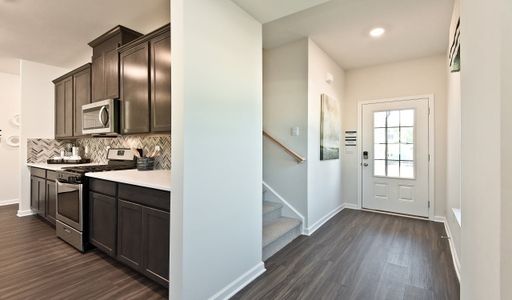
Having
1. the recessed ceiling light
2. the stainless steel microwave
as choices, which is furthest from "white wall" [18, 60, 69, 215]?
the recessed ceiling light

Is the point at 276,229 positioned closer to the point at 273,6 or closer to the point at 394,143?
the point at 273,6

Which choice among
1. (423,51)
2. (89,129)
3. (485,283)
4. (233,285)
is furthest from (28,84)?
(423,51)

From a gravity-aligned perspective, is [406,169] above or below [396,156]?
below

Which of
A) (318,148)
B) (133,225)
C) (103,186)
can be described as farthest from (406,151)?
(103,186)

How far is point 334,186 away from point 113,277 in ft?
10.9

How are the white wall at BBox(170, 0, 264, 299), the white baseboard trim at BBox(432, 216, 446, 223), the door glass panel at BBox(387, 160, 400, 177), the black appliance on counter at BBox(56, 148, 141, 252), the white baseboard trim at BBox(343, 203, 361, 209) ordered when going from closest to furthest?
the white wall at BBox(170, 0, 264, 299) < the black appliance on counter at BBox(56, 148, 141, 252) < the white baseboard trim at BBox(432, 216, 446, 223) < the door glass panel at BBox(387, 160, 400, 177) < the white baseboard trim at BBox(343, 203, 361, 209)

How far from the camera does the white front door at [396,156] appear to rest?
382cm

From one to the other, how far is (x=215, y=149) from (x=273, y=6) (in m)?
1.28

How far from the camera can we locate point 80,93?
11.4 feet

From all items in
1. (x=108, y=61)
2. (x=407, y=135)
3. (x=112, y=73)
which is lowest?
(x=407, y=135)

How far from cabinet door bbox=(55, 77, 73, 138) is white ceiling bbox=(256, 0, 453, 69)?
3.16 meters

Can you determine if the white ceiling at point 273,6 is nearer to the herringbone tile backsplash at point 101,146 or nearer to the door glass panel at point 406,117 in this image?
the herringbone tile backsplash at point 101,146

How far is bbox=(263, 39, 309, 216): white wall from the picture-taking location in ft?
10.5

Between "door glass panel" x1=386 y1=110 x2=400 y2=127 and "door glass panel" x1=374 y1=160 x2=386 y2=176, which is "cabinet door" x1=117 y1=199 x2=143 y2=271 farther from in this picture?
"door glass panel" x1=386 y1=110 x2=400 y2=127
